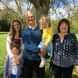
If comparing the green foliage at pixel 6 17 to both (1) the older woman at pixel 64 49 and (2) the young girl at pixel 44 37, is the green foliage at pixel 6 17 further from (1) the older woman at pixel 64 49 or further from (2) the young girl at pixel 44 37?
(1) the older woman at pixel 64 49

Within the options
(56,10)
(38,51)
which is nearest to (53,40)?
(38,51)

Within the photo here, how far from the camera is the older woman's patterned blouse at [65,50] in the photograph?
11.0 ft

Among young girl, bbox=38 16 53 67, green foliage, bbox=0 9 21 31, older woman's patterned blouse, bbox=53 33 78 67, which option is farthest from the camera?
green foliage, bbox=0 9 21 31

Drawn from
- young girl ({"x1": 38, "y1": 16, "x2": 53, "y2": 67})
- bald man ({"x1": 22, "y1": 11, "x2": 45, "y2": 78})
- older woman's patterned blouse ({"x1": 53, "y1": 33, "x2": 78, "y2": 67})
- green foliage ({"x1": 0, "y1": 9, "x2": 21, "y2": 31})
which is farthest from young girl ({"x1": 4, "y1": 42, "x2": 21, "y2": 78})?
green foliage ({"x1": 0, "y1": 9, "x2": 21, "y2": 31})

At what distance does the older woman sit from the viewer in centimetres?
334

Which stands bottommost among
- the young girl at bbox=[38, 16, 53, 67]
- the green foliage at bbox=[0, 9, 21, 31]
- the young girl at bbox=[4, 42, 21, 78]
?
the young girl at bbox=[4, 42, 21, 78]

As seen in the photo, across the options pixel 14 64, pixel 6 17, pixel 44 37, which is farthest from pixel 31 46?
pixel 6 17

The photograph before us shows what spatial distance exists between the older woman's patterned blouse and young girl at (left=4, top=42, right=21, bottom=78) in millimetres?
479

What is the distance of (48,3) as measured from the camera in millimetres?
4430

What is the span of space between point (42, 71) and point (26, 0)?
139 centimetres

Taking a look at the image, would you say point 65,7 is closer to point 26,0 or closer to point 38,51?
point 26,0

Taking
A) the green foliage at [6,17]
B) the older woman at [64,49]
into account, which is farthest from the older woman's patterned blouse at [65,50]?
the green foliage at [6,17]

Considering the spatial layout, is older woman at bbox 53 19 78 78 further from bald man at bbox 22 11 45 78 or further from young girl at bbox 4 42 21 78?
young girl at bbox 4 42 21 78

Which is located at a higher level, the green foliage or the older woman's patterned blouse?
the green foliage
